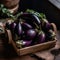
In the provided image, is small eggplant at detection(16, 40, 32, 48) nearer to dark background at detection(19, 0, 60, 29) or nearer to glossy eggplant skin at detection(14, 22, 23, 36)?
glossy eggplant skin at detection(14, 22, 23, 36)

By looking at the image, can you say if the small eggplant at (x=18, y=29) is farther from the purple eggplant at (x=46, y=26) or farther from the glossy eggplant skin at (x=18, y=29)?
the purple eggplant at (x=46, y=26)

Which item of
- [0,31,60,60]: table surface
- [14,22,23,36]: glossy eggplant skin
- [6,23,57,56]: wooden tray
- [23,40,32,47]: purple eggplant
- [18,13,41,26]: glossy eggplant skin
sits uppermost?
[18,13,41,26]: glossy eggplant skin

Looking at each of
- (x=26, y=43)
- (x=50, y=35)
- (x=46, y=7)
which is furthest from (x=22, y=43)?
(x=46, y=7)

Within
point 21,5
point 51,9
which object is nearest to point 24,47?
point 51,9

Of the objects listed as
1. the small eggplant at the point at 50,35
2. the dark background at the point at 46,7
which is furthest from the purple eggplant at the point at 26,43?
the dark background at the point at 46,7

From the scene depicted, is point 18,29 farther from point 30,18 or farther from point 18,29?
point 30,18

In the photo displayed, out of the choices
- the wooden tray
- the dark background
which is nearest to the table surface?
the wooden tray

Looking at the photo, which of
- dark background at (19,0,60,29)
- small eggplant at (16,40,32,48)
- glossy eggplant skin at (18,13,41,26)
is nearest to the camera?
small eggplant at (16,40,32,48)

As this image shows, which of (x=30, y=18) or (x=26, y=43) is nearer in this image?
(x=26, y=43)

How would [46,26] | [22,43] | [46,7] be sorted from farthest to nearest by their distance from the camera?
[46,7]
[46,26]
[22,43]

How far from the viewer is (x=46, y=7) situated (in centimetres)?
173

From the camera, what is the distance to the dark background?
61.9 inches

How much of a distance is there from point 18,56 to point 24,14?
0.29m

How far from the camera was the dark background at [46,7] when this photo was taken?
5.16 feet
